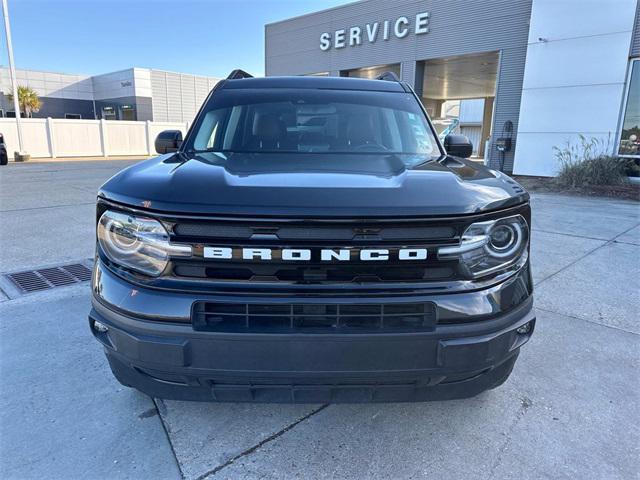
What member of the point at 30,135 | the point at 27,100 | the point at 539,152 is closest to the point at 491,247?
the point at 539,152

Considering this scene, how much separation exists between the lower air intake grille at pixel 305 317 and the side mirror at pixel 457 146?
184 cm

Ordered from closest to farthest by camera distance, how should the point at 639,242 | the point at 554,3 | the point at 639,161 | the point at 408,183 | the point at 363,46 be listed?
the point at 408,183 < the point at 639,242 < the point at 639,161 < the point at 554,3 < the point at 363,46

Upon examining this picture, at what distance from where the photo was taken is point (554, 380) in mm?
2463

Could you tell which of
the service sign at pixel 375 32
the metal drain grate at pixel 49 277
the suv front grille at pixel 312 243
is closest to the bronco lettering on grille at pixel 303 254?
the suv front grille at pixel 312 243

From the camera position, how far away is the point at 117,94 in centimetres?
3803

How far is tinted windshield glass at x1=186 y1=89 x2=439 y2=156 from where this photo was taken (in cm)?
265

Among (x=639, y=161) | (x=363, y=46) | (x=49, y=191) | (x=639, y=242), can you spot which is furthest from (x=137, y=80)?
(x=639, y=242)

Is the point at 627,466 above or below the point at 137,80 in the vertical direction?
below

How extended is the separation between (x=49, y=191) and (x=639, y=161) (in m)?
15.1

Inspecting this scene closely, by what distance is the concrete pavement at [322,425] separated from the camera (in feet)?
5.85

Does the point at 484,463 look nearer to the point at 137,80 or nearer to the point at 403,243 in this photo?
the point at 403,243

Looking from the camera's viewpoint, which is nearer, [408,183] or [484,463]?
[408,183]

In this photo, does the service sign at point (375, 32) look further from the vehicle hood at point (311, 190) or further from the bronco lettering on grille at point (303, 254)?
the bronco lettering on grille at point (303, 254)

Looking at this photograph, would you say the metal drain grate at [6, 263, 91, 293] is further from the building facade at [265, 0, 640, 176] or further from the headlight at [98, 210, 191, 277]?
the building facade at [265, 0, 640, 176]
